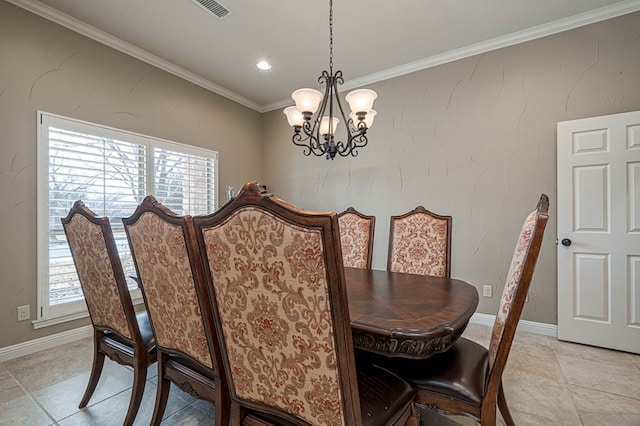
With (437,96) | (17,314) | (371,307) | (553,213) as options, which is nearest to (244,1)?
(437,96)

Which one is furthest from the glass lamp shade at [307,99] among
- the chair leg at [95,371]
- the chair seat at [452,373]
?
the chair leg at [95,371]

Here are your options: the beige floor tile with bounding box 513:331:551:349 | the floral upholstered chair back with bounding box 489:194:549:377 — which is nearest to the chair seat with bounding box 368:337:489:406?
the floral upholstered chair back with bounding box 489:194:549:377

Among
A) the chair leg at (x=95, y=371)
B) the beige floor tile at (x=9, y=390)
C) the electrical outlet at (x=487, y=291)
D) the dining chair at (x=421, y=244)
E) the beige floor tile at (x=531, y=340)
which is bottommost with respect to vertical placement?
the beige floor tile at (x=9, y=390)

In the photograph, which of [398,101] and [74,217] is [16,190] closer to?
[74,217]

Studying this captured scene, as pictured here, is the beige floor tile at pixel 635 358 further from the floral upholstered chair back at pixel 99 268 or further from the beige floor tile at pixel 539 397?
the floral upholstered chair back at pixel 99 268

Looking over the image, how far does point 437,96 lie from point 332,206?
1.83 meters

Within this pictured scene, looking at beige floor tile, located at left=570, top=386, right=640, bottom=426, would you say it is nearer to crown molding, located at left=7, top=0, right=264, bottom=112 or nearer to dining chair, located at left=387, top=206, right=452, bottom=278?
dining chair, located at left=387, top=206, right=452, bottom=278

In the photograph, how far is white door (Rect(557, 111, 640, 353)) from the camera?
2336mm

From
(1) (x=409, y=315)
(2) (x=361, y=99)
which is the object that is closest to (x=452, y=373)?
(1) (x=409, y=315)

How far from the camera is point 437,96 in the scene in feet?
10.6

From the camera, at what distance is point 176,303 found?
121 cm

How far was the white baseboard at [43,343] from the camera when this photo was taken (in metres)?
2.26

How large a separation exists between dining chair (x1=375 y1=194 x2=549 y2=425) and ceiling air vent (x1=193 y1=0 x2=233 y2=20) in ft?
8.81

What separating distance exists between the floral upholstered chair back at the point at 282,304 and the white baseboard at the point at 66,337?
8.35ft
